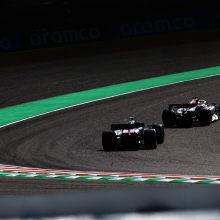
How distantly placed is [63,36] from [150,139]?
66.0 feet

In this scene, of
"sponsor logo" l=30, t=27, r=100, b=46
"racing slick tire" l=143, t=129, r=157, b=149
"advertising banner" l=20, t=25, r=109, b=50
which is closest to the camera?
"racing slick tire" l=143, t=129, r=157, b=149

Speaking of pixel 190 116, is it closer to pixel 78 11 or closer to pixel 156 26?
pixel 156 26

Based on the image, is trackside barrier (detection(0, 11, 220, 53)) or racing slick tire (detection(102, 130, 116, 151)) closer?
racing slick tire (detection(102, 130, 116, 151))

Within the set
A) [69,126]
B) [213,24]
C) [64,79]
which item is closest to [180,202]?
[69,126]

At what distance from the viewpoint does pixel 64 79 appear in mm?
24188

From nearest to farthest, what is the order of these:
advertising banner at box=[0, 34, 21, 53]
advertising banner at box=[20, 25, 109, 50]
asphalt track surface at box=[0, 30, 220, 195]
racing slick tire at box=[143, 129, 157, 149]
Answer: asphalt track surface at box=[0, 30, 220, 195] < racing slick tire at box=[143, 129, 157, 149] < advertising banner at box=[0, 34, 21, 53] < advertising banner at box=[20, 25, 109, 50]

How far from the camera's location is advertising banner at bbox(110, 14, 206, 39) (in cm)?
3134

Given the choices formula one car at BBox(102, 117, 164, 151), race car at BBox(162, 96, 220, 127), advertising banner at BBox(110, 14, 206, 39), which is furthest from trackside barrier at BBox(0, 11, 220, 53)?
formula one car at BBox(102, 117, 164, 151)

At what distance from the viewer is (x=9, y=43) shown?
1100 inches

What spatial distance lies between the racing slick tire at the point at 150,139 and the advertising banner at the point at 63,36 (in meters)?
18.8

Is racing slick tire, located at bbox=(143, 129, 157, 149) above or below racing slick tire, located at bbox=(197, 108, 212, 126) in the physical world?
A: below

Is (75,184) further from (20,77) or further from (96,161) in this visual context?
(20,77)

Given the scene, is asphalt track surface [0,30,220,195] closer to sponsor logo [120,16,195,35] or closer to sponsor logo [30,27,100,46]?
sponsor logo [30,27,100,46]

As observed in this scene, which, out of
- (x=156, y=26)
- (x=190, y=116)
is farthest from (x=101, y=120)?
(x=156, y=26)
